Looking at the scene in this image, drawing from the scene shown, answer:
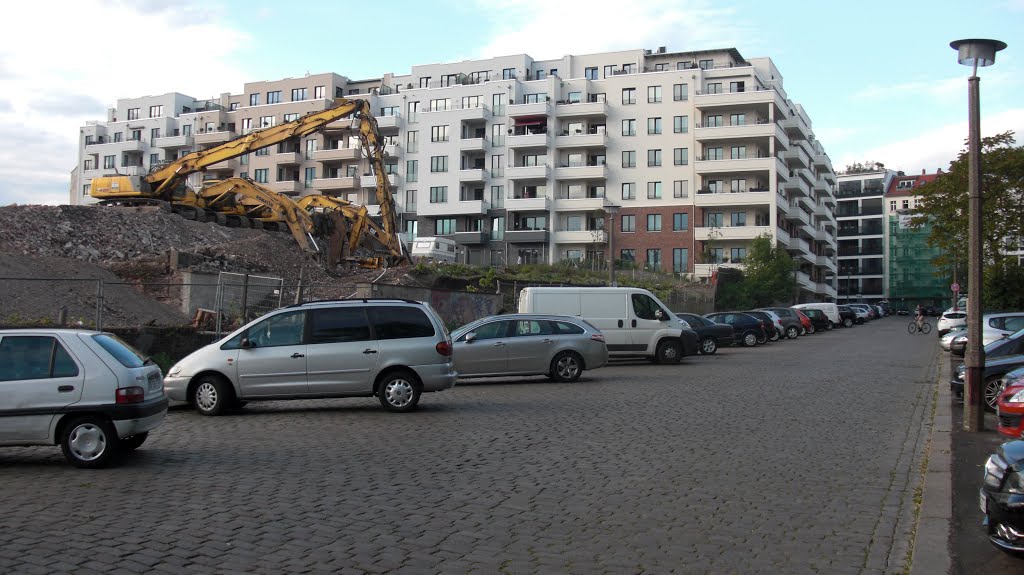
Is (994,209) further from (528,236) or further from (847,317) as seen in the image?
(528,236)

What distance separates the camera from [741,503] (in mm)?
7875

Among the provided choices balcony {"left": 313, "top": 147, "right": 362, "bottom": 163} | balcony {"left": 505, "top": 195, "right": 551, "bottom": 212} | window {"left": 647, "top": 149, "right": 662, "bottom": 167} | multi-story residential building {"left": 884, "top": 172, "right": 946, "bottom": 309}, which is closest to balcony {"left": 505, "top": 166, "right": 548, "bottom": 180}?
balcony {"left": 505, "top": 195, "right": 551, "bottom": 212}

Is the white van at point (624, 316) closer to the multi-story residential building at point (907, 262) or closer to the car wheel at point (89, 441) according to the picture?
the car wheel at point (89, 441)

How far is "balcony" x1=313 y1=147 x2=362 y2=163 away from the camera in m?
85.0

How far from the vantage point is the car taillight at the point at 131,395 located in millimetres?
9648

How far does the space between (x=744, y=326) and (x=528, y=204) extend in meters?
43.5

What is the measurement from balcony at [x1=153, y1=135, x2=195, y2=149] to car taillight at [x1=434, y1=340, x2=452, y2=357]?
88.6m

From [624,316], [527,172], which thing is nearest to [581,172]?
[527,172]

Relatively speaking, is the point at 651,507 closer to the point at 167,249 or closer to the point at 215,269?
the point at 215,269

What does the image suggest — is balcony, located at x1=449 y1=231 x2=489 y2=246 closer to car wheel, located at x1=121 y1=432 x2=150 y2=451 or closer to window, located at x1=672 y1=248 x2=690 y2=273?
window, located at x1=672 y1=248 x2=690 y2=273

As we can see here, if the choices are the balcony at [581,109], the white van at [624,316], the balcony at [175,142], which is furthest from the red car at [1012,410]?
the balcony at [175,142]

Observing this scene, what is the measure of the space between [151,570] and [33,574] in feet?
2.32

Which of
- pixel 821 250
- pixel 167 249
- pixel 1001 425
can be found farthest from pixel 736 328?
pixel 821 250

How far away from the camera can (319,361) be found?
14.5m
